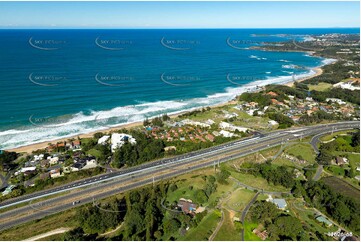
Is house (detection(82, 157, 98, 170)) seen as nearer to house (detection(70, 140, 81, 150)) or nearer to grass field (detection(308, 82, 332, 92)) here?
house (detection(70, 140, 81, 150))

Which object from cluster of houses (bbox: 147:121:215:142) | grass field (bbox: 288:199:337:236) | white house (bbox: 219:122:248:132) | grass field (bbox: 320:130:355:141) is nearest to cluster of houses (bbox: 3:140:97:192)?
cluster of houses (bbox: 147:121:215:142)

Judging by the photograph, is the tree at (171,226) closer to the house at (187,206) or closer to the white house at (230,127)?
the house at (187,206)

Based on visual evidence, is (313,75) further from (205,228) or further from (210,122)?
(205,228)

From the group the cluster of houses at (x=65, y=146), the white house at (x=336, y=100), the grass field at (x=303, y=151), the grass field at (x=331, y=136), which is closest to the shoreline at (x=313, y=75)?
the white house at (x=336, y=100)

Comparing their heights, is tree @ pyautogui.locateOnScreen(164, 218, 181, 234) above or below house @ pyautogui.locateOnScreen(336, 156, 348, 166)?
below

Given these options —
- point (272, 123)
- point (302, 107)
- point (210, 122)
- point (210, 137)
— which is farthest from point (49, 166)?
point (302, 107)

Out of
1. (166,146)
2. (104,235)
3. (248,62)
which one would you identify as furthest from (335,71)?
(104,235)

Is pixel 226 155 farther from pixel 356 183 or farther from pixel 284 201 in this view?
pixel 356 183
